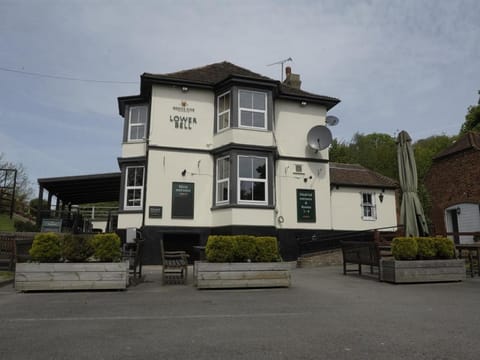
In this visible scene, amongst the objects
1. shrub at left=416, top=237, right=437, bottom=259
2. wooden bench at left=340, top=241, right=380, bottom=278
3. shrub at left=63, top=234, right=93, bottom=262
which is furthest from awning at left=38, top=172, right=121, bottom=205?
shrub at left=416, top=237, right=437, bottom=259

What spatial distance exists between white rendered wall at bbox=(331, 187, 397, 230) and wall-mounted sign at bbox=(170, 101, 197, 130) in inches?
292

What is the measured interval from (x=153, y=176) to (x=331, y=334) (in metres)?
11.5

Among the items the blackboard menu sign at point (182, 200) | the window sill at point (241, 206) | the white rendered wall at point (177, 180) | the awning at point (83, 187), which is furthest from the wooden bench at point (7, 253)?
the window sill at point (241, 206)

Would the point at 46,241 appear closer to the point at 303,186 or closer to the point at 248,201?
the point at 248,201

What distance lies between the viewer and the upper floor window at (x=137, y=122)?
16.1m

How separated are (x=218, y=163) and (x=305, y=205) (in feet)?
13.9

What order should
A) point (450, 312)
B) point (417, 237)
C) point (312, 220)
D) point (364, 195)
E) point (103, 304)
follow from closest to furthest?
point (450, 312) < point (103, 304) < point (417, 237) < point (312, 220) < point (364, 195)

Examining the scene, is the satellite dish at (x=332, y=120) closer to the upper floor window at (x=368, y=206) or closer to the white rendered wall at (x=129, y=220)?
the upper floor window at (x=368, y=206)

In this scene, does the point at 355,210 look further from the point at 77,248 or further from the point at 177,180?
the point at 77,248

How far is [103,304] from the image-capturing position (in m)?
6.50

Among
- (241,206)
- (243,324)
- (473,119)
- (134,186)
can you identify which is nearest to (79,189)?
(134,186)

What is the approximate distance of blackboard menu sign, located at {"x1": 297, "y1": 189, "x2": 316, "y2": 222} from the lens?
636 inches

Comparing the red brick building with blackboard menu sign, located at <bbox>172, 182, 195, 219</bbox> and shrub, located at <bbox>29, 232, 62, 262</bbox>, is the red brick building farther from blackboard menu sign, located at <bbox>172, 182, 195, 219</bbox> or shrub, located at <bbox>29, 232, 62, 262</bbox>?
shrub, located at <bbox>29, 232, 62, 262</bbox>

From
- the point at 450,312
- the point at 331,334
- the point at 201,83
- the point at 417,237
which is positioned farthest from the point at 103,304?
the point at 201,83
